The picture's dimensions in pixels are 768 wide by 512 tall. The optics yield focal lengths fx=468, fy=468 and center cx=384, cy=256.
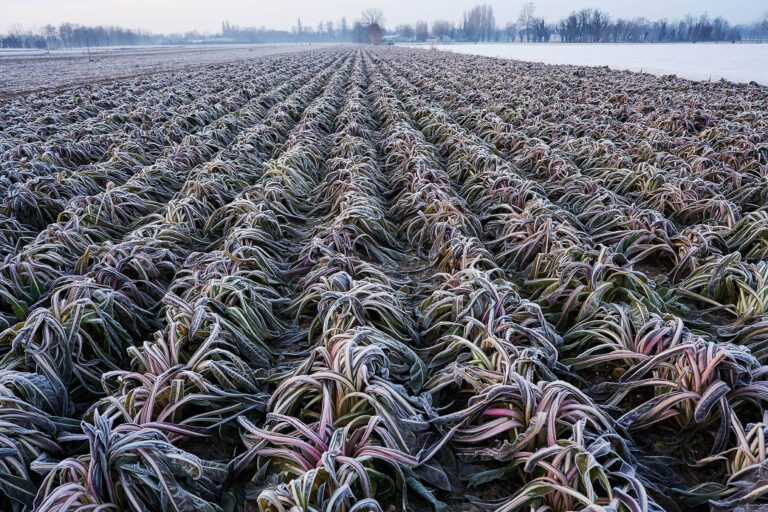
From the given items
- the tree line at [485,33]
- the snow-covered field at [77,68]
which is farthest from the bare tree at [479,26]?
the snow-covered field at [77,68]

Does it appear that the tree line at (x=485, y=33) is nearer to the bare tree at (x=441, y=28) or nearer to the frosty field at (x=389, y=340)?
the bare tree at (x=441, y=28)

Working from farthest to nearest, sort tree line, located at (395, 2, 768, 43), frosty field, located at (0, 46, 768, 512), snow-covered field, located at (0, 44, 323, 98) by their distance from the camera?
tree line, located at (395, 2, 768, 43), snow-covered field, located at (0, 44, 323, 98), frosty field, located at (0, 46, 768, 512)

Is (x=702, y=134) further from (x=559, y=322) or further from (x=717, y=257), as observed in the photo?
(x=559, y=322)

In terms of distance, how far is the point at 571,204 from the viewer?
15.7ft

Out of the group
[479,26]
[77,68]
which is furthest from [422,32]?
[77,68]

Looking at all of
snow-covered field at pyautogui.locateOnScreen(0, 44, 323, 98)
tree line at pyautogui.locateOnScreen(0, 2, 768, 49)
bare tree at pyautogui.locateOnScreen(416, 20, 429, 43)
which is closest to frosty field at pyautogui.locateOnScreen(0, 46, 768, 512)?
snow-covered field at pyautogui.locateOnScreen(0, 44, 323, 98)

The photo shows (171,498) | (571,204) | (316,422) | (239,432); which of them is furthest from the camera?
(571,204)

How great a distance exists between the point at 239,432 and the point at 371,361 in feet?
2.10

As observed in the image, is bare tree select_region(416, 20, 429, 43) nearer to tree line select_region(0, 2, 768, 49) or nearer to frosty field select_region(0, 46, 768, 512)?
tree line select_region(0, 2, 768, 49)

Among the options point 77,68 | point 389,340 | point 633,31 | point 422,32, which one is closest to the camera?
point 389,340

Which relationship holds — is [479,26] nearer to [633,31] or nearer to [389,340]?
[633,31]

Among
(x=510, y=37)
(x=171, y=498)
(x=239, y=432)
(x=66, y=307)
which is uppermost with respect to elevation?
(x=510, y=37)

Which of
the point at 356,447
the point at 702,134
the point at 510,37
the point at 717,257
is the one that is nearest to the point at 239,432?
the point at 356,447

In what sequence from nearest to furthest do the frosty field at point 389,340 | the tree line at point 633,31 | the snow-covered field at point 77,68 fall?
1. the frosty field at point 389,340
2. the snow-covered field at point 77,68
3. the tree line at point 633,31
